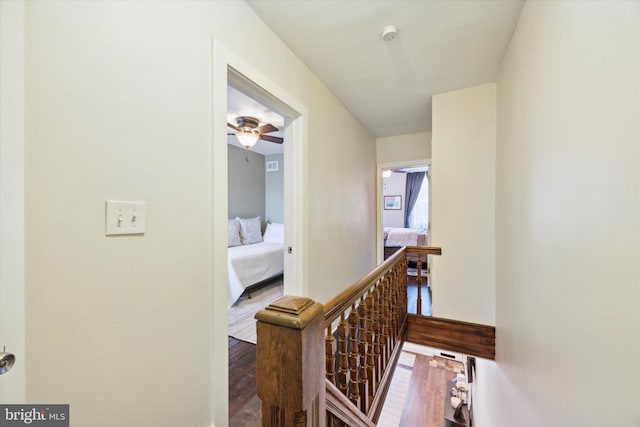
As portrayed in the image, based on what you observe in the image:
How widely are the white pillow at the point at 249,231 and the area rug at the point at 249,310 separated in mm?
937

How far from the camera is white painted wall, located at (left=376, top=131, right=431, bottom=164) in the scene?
368 centimetres

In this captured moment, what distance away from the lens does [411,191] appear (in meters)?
8.20

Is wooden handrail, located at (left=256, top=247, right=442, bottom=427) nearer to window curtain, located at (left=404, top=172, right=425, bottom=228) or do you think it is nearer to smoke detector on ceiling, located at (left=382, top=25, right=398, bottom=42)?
smoke detector on ceiling, located at (left=382, top=25, right=398, bottom=42)

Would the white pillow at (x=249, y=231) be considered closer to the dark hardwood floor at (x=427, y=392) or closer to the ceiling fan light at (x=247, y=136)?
the ceiling fan light at (x=247, y=136)

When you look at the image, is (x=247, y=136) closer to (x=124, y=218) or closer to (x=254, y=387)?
(x=124, y=218)

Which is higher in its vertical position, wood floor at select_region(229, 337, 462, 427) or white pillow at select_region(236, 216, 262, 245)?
white pillow at select_region(236, 216, 262, 245)

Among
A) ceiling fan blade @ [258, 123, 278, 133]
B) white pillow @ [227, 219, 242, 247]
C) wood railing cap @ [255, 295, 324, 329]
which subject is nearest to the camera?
wood railing cap @ [255, 295, 324, 329]

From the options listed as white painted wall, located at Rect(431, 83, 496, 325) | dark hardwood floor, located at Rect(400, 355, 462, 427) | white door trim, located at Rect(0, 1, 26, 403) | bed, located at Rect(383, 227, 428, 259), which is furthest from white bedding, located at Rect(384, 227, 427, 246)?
white door trim, located at Rect(0, 1, 26, 403)

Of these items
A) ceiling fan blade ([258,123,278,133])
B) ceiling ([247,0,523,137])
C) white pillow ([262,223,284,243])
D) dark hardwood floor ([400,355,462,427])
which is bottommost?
dark hardwood floor ([400,355,462,427])

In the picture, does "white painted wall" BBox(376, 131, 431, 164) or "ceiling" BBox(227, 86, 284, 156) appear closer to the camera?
"ceiling" BBox(227, 86, 284, 156)

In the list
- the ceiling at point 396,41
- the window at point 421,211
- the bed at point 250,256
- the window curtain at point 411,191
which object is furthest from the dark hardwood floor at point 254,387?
the window curtain at point 411,191

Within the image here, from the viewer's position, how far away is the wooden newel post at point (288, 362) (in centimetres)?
59

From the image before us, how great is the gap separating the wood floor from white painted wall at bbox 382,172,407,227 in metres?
5.01

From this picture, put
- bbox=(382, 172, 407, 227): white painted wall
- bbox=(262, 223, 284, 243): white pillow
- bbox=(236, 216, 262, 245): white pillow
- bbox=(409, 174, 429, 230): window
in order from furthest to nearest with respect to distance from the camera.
Answer: bbox=(382, 172, 407, 227): white painted wall, bbox=(409, 174, 429, 230): window, bbox=(262, 223, 284, 243): white pillow, bbox=(236, 216, 262, 245): white pillow
